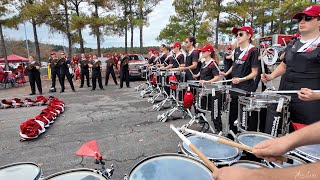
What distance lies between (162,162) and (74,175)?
678 millimetres

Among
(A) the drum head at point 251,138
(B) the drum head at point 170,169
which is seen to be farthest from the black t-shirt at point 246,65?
(B) the drum head at point 170,169

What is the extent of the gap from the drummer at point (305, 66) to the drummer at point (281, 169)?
6.13 ft

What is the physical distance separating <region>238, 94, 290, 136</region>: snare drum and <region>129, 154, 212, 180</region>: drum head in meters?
1.37

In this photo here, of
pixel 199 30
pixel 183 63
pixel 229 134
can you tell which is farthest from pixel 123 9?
pixel 229 134

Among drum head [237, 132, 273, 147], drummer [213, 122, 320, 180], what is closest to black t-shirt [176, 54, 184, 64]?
drum head [237, 132, 273, 147]

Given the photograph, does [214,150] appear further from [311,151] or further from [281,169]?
[281,169]

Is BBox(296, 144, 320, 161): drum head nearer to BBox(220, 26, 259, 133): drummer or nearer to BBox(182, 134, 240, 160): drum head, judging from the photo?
BBox(182, 134, 240, 160): drum head

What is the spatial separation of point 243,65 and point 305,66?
1241 mm

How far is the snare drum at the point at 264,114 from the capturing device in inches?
110

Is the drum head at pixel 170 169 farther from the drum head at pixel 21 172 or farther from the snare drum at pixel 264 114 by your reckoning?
the snare drum at pixel 264 114

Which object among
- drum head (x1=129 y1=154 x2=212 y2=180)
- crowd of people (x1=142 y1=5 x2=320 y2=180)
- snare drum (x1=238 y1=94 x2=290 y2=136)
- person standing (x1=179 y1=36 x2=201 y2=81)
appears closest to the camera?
crowd of people (x1=142 y1=5 x2=320 y2=180)

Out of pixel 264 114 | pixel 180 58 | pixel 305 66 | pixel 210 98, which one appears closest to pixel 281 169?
pixel 264 114

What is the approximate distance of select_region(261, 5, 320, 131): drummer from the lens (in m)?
2.84

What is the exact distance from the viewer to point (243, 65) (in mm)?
4078
